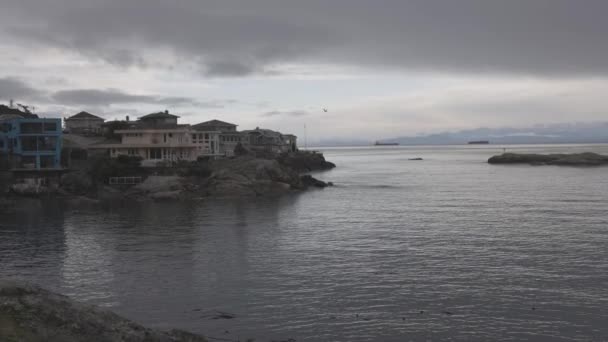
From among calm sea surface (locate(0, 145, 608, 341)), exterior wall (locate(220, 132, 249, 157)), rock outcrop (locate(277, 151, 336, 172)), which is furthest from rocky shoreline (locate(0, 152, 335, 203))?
rock outcrop (locate(277, 151, 336, 172))

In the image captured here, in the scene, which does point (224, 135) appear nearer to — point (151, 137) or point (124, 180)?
point (151, 137)

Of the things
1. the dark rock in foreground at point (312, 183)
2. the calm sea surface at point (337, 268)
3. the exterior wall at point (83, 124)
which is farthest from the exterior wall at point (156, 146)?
the calm sea surface at point (337, 268)

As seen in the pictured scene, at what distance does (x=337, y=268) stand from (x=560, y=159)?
470ft

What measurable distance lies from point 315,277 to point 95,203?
156 feet

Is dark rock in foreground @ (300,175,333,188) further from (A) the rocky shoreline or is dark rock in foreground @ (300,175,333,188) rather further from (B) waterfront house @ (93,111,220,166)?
(B) waterfront house @ (93,111,220,166)

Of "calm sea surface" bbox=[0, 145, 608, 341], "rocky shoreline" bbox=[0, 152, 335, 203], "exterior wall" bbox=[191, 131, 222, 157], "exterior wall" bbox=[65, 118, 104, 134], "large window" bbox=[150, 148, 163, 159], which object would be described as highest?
"exterior wall" bbox=[65, 118, 104, 134]

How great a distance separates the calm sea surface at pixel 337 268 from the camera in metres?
22.5

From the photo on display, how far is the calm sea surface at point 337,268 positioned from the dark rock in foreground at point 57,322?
447 cm

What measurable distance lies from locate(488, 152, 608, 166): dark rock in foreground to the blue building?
130 m

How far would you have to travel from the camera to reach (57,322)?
16.4 m

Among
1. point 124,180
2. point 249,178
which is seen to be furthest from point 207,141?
point 124,180

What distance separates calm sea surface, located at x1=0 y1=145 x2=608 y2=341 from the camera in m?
22.5

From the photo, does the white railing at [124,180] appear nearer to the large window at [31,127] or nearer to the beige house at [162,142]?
the beige house at [162,142]

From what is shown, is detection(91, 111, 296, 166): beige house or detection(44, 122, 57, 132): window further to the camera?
detection(91, 111, 296, 166): beige house
